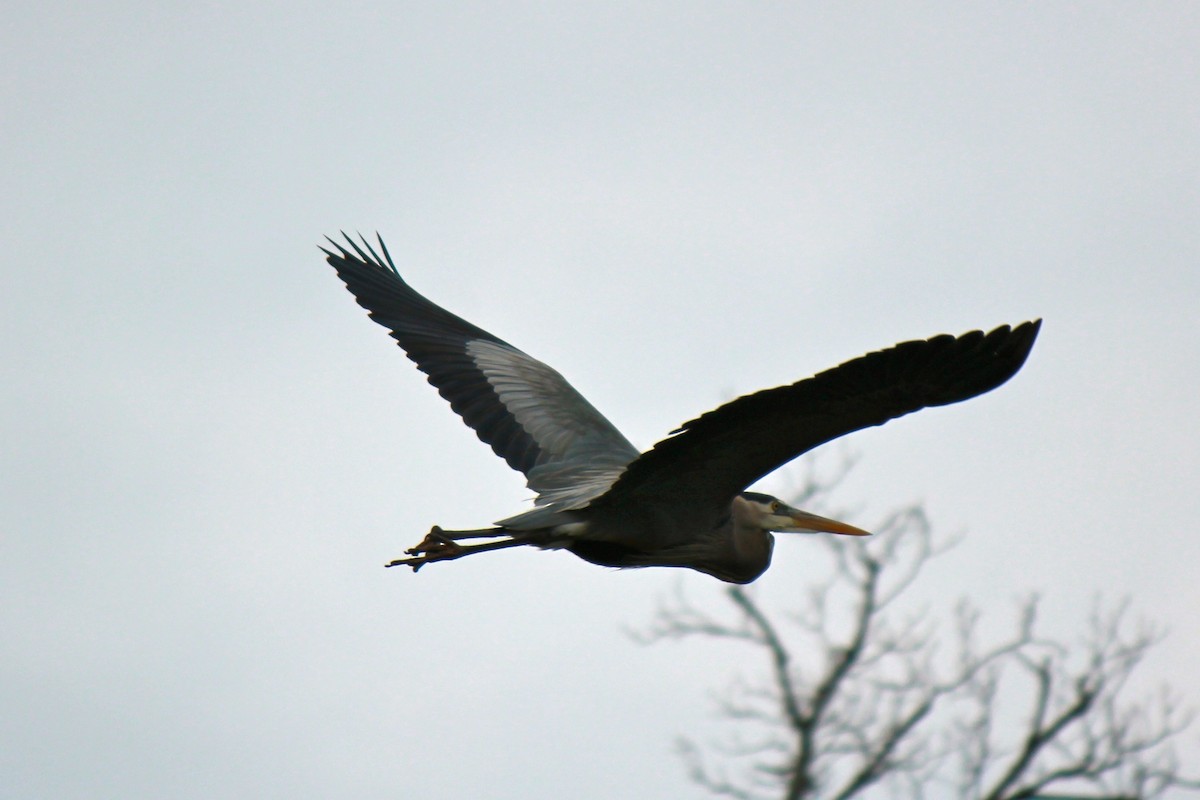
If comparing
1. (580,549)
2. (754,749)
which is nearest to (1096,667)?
(754,749)

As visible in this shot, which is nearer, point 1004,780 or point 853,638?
point 1004,780

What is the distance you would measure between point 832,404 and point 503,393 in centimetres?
271

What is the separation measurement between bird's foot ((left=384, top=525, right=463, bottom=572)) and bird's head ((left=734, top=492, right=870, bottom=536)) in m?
1.23

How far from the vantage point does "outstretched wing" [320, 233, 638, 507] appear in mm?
6812

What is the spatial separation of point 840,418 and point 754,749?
8.03 meters

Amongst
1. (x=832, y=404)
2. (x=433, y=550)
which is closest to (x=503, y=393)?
(x=433, y=550)

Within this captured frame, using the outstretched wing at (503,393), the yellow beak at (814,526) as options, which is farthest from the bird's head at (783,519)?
the outstretched wing at (503,393)

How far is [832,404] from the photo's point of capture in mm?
5074

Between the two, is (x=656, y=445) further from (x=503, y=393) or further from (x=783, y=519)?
(x=503, y=393)

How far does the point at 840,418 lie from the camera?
16.9ft

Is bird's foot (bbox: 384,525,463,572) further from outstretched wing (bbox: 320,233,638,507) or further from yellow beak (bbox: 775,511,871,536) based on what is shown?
yellow beak (bbox: 775,511,871,536)

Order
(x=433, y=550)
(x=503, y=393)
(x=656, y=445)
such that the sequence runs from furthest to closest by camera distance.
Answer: (x=503, y=393) < (x=433, y=550) < (x=656, y=445)

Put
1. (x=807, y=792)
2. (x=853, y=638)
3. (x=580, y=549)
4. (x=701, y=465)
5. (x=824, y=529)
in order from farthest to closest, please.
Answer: (x=853, y=638), (x=807, y=792), (x=824, y=529), (x=580, y=549), (x=701, y=465)

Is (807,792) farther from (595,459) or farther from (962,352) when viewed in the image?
(962,352)
